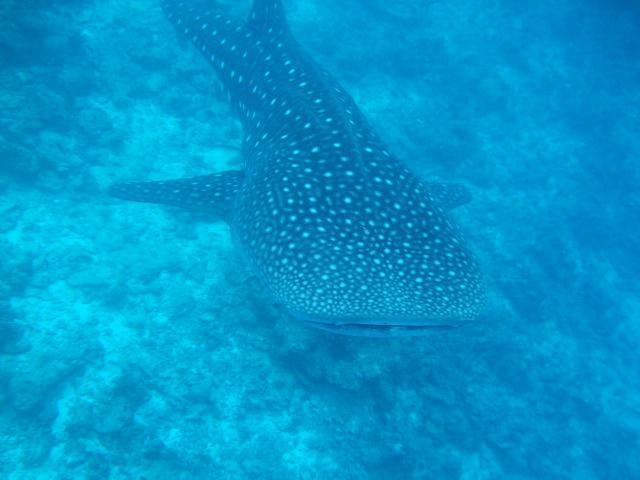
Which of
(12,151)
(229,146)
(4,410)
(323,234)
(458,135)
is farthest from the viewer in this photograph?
(458,135)

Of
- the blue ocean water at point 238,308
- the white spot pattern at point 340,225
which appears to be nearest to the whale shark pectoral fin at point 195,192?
the white spot pattern at point 340,225

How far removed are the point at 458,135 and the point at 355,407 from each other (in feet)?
38.0

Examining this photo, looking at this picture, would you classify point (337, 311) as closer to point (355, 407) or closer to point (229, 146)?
point (355, 407)

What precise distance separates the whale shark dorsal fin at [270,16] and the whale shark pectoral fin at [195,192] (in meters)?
3.34

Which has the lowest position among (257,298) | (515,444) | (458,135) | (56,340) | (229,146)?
(515,444)

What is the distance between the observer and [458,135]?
626 inches

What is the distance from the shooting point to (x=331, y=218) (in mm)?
4664

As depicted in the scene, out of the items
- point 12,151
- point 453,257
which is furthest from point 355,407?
point 12,151

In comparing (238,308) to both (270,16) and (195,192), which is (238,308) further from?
(270,16)

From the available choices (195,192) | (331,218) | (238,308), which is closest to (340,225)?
(331,218)

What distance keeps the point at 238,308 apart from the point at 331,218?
13.1ft

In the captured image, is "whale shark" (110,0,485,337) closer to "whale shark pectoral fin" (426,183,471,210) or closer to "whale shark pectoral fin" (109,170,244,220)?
"whale shark pectoral fin" (109,170,244,220)

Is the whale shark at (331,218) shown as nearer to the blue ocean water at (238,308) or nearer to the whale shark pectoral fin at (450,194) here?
the blue ocean water at (238,308)

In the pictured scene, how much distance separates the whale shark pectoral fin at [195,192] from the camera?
6605 millimetres
